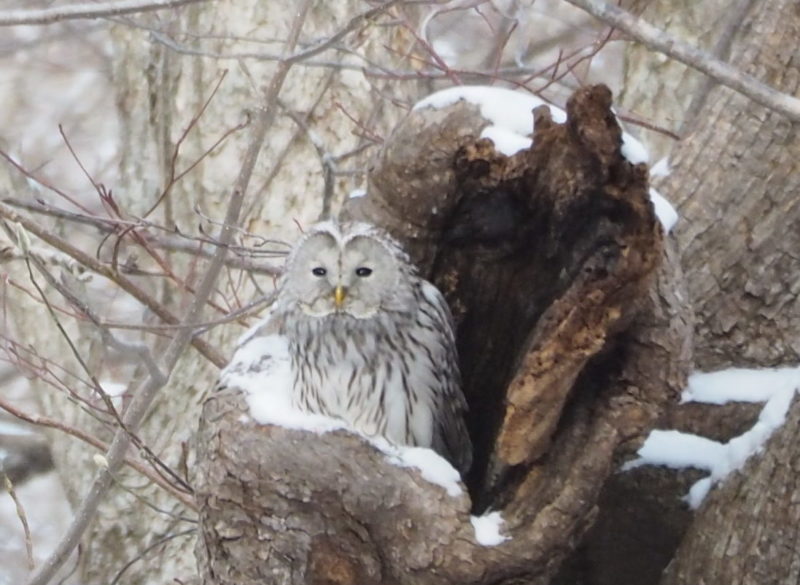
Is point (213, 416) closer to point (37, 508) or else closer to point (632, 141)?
point (632, 141)

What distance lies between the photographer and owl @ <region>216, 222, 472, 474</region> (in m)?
3.30

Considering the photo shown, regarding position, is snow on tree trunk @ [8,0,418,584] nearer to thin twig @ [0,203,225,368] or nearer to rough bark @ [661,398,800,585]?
thin twig @ [0,203,225,368]

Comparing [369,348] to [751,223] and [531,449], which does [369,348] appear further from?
[751,223]

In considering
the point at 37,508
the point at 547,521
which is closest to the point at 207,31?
the point at 547,521

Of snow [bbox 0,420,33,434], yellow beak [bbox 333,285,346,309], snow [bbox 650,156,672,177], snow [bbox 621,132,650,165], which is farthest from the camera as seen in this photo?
snow [bbox 0,420,33,434]

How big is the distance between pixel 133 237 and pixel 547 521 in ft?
6.06

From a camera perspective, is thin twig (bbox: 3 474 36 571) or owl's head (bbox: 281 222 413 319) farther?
thin twig (bbox: 3 474 36 571)

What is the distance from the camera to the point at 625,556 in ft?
10.8

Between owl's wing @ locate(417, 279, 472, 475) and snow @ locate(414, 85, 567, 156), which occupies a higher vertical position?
snow @ locate(414, 85, 567, 156)

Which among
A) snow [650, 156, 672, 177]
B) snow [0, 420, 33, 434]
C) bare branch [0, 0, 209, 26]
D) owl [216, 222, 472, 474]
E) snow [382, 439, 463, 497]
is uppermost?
snow [0, 420, 33, 434]

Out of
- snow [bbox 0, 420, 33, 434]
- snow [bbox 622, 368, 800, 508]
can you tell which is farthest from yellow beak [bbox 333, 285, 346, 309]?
snow [bbox 0, 420, 33, 434]

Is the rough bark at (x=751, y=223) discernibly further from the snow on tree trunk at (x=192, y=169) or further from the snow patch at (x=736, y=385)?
the snow on tree trunk at (x=192, y=169)

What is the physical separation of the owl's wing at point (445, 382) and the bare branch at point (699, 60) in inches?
33.7

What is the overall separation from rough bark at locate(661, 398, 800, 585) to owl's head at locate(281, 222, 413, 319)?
867 mm
